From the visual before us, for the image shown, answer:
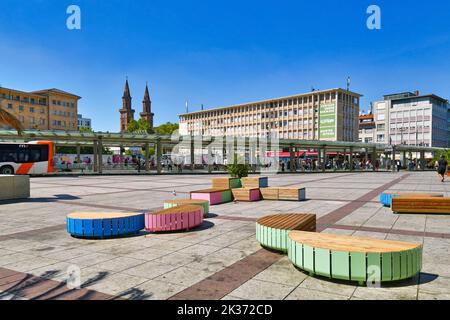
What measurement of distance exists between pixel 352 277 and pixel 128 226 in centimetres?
496

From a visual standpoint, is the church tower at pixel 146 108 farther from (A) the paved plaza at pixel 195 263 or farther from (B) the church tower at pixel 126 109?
(A) the paved plaza at pixel 195 263

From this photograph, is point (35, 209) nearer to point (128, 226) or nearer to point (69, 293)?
point (128, 226)

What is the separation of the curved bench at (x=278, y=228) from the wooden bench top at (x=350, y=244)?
1.84 ft

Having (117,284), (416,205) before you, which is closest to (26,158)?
(117,284)

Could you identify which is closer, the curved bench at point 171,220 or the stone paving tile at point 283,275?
the stone paving tile at point 283,275

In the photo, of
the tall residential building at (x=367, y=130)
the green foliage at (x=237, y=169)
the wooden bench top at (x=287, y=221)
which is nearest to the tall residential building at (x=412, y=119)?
the tall residential building at (x=367, y=130)

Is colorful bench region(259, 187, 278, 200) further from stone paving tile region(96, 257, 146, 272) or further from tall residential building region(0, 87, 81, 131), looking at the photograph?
tall residential building region(0, 87, 81, 131)

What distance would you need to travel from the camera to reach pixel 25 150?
95.6 feet

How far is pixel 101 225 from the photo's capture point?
7312mm

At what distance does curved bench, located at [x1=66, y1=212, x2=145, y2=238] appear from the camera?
726 centimetres

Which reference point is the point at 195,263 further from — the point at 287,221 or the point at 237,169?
the point at 237,169

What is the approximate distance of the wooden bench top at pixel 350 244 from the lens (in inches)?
180

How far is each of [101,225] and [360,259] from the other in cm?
534

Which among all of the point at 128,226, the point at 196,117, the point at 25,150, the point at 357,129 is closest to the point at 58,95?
the point at 196,117
